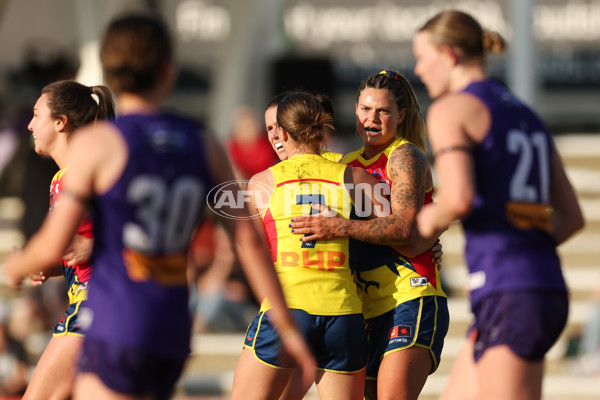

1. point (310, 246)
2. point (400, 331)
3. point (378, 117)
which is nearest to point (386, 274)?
point (400, 331)

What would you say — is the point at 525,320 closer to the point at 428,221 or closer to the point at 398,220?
the point at 428,221

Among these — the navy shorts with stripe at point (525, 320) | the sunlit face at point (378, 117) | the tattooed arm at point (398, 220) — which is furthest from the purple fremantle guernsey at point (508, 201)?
the sunlit face at point (378, 117)

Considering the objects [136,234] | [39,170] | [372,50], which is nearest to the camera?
[136,234]

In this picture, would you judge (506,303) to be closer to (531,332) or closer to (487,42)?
(531,332)

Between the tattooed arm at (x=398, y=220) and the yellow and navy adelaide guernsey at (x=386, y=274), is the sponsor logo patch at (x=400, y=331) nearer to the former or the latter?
the yellow and navy adelaide guernsey at (x=386, y=274)

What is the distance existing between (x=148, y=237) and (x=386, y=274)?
→ 1.78m

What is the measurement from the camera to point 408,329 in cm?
423

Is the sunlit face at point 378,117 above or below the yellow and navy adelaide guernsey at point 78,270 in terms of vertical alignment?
above

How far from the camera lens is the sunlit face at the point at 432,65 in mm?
3363

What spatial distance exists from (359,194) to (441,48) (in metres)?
1.01

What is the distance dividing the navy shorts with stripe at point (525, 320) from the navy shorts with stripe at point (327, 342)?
2.92 ft

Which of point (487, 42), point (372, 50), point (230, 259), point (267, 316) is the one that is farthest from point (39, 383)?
point (372, 50)

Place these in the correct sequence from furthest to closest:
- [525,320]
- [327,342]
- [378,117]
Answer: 1. [378,117]
2. [327,342]
3. [525,320]

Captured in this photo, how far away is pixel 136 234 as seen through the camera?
2.79m
